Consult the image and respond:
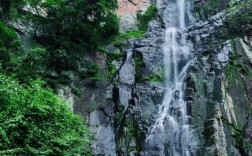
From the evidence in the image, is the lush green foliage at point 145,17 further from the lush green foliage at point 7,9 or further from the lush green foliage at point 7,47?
the lush green foliage at point 7,47

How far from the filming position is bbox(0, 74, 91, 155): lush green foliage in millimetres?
7406

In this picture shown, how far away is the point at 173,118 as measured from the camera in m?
14.8

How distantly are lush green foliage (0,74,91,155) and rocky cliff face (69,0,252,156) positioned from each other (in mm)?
5633

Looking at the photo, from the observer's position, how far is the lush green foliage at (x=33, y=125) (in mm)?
7406

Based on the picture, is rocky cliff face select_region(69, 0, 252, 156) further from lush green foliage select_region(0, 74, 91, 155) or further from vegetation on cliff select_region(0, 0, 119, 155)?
lush green foliage select_region(0, 74, 91, 155)

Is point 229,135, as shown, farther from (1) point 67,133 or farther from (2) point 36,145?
(2) point 36,145

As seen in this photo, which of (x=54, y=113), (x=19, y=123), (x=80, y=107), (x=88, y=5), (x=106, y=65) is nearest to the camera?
(x=19, y=123)

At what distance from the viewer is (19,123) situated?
7.62 m

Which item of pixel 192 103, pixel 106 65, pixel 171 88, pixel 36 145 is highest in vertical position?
pixel 106 65

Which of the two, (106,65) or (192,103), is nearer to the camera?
(192,103)

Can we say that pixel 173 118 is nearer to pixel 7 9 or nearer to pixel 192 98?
pixel 192 98

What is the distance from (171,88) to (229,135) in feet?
12.0

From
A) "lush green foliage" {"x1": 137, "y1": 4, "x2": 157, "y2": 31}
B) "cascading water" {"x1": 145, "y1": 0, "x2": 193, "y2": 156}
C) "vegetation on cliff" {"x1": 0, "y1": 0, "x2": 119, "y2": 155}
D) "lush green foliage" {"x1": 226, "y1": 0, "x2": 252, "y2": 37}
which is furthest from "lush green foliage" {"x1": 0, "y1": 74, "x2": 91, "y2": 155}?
"lush green foliage" {"x1": 137, "y1": 4, "x2": 157, "y2": 31}

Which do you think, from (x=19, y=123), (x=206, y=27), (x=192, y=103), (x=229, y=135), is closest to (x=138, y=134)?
(x=192, y=103)
